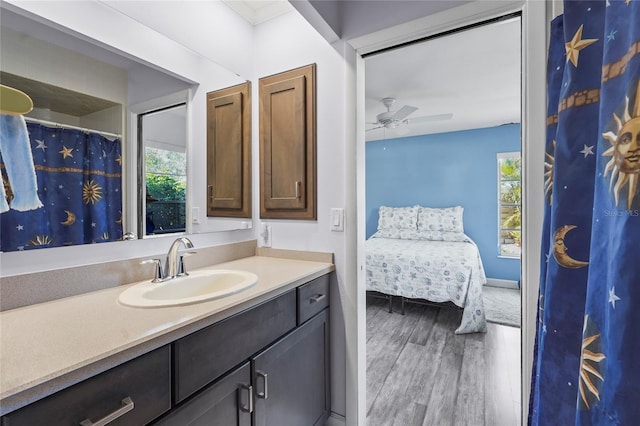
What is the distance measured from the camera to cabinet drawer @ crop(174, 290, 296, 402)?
0.83 meters

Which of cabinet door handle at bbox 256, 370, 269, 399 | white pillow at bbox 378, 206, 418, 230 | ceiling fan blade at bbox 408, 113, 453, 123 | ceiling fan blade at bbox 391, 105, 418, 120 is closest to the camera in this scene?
cabinet door handle at bbox 256, 370, 269, 399

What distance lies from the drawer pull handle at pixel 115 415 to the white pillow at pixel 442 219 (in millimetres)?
4619

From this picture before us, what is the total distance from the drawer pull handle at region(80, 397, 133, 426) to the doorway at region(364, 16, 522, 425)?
59.0 inches

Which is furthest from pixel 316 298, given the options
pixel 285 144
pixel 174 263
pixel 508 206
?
pixel 508 206

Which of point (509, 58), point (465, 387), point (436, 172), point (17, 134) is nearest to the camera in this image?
point (17, 134)

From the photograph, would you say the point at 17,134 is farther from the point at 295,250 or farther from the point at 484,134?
the point at 484,134

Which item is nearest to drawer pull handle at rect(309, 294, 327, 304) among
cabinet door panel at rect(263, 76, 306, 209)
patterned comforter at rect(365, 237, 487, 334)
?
cabinet door panel at rect(263, 76, 306, 209)

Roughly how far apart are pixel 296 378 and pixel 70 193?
1200mm

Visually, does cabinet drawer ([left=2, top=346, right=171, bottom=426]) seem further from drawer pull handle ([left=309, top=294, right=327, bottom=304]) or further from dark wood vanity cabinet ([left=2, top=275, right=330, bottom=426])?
drawer pull handle ([left=309, top=294, right=327, bottom=304])

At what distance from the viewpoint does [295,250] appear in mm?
1776

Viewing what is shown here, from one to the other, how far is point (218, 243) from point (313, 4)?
4.43ft

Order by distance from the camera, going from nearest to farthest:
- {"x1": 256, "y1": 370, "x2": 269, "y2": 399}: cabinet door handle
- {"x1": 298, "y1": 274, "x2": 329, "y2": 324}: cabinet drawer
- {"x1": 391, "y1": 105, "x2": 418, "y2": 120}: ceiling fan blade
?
{"x1": 256, "y1": 370, "x2": 269, "y2": 399}: cabinet door handle → {"x1": 298, "y1": 274, "x2": 329, "y2": 324}: cabinet drawer → {"x1": 391, "y1": 105, "x2": 418, "y2": 120}: ceiling fan blade

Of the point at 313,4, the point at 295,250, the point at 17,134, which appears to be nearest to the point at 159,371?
the point at 17,134

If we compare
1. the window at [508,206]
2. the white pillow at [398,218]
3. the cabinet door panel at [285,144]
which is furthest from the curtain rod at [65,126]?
the window at [508,206]
